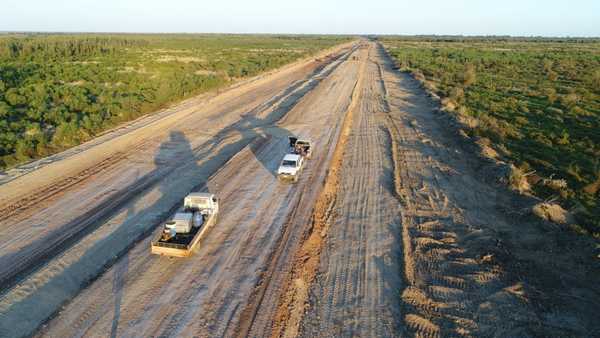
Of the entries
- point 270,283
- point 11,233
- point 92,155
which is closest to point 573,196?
point 270,283

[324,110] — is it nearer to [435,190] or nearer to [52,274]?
[435,190]

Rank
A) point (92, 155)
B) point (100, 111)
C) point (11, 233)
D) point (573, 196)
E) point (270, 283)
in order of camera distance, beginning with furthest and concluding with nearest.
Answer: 1. point (100, 111)
2. point (92, 155)
3. point (573, 196)
4. point (11, 233)
5. point (270, 283)

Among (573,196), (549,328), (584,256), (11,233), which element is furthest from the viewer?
(573,196)

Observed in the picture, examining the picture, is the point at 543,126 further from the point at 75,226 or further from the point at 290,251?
the point at 75,226

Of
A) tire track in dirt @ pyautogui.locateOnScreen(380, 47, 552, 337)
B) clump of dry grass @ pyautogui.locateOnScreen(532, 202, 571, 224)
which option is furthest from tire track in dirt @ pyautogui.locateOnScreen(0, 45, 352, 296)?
clump of dry grass @ pyautogui.locateOnScreen(532, 202, 571, 224)

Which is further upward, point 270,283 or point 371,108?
point 371,108

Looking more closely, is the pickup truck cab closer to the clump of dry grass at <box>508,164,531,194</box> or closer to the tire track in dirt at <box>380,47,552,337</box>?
the tire track in dirt at <box>380,47,552,337</box>
